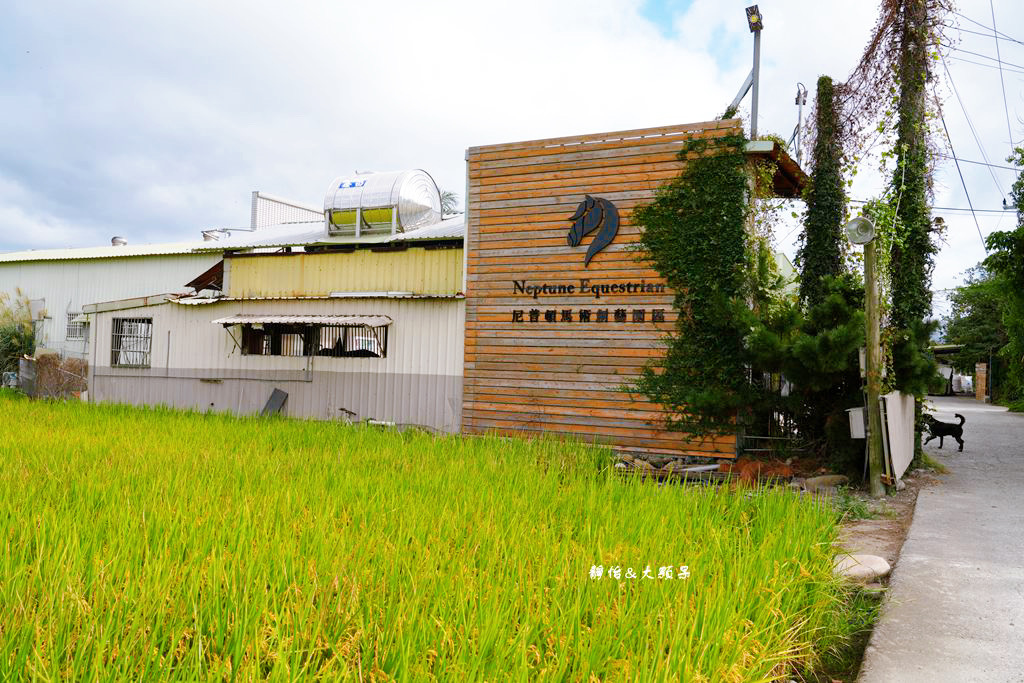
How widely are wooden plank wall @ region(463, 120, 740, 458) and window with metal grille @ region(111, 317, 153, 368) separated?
6832mm

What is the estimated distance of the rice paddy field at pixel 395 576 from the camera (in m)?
2.23

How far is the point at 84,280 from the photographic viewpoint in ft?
77.0

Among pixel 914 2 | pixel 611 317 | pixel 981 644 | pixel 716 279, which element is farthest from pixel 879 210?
pixel 981 644

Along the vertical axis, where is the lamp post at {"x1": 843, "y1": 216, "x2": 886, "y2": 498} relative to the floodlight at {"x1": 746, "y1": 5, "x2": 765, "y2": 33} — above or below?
below

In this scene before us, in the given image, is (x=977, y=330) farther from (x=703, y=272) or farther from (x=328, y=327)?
(x=328, y=327)

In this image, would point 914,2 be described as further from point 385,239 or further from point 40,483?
point 40,483

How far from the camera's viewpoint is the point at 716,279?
9961mm

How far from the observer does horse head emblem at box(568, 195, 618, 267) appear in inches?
423

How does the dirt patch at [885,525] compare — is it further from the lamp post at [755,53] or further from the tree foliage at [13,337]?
the tree foliage at [13,337]

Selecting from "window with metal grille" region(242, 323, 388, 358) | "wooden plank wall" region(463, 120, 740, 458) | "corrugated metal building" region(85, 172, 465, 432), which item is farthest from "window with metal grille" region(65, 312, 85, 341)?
"wooden plank wall" region(463, 120, 740, 458)

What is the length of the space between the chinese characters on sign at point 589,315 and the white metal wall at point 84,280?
41.7ft

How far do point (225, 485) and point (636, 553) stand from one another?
2.81m

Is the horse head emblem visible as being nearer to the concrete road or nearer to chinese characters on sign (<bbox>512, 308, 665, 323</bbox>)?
chinese characters on sign (<bbox>512, 308, 665, 323</bbox>)

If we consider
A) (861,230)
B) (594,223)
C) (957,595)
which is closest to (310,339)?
(594,223)
